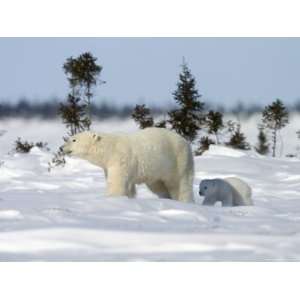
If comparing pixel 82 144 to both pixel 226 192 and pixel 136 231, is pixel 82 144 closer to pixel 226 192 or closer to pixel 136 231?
pixel 226 192

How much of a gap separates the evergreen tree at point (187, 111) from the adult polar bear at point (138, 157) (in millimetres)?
10812

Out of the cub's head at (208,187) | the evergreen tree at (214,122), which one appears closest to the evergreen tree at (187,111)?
the evergreen tree at (214,122)

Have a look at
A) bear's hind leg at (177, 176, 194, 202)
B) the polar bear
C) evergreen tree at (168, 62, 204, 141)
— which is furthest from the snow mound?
bear's hind leg at (177, 176, 194, 202)

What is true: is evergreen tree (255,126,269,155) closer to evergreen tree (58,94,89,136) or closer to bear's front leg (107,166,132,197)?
evergreen tree (58,94,89,136)

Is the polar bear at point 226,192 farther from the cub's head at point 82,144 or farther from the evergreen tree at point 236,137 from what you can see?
the evergreen tree at point 236,137

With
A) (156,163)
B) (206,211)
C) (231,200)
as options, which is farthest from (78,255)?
(231,200)

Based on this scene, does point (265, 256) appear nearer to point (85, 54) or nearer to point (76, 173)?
point (76, 173)

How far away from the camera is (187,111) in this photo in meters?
18.3

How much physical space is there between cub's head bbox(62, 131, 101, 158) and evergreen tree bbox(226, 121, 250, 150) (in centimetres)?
1299

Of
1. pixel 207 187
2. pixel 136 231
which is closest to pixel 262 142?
pixel 207 187

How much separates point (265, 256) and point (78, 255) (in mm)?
1037

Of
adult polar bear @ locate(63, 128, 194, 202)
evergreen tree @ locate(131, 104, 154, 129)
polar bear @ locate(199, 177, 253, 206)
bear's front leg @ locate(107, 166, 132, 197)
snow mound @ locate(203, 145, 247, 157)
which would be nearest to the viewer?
bear's front leg @ locate(107, 166, 132, 197)

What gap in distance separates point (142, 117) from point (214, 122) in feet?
7.33

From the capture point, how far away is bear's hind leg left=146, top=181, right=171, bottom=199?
25.0 ft
